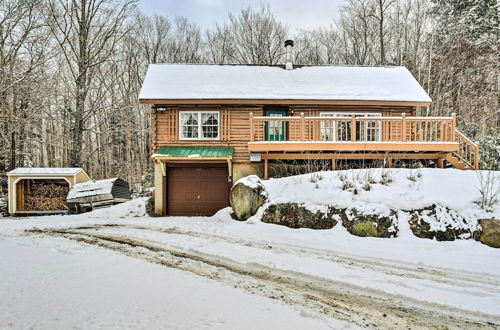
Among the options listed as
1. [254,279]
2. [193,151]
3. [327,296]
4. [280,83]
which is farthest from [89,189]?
[327,296]

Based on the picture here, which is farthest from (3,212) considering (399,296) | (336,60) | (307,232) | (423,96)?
(336,60)

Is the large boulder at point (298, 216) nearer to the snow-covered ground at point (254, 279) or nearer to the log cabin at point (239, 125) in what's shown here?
the snow-covered ground at point (254, 279)

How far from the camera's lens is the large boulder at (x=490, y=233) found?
627cm

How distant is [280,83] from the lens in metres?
13.5

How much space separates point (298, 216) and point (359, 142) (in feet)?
14.7

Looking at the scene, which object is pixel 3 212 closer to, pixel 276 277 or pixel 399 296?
pixel 276 277

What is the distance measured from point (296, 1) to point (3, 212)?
25.9m

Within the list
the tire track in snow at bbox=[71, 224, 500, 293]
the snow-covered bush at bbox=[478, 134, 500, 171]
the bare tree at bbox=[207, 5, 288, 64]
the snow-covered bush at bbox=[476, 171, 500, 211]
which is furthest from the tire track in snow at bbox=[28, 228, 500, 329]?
the bare tree at bbox=[207, 5, 288, 64]

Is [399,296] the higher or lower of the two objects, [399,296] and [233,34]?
the lower

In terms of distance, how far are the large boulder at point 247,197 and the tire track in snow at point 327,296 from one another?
3.46m

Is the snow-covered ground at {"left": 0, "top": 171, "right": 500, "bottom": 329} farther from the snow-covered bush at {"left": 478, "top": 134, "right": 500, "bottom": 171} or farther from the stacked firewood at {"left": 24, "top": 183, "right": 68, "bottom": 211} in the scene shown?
the stacked firewood at {"left": 24, "top": 183, "right": 68, "bottom": 211}

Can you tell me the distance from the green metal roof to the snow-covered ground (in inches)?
167

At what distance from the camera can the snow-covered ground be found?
3.31m

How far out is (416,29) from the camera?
20.5 meters
